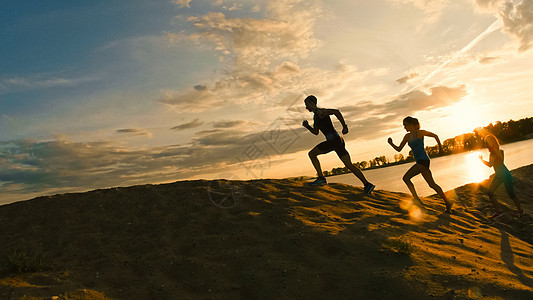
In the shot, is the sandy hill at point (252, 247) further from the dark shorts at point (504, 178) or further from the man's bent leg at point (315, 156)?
the dark shorts at point (504, 178)

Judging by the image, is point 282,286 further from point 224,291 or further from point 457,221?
point 457,221

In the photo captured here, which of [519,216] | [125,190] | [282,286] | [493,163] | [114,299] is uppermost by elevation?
[125,190]

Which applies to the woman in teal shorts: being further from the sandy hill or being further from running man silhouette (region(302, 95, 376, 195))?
running man silhouette (region(302, 95, 376, 195))

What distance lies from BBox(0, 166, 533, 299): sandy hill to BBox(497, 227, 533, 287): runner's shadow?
4 cm

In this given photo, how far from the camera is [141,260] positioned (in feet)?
16.9

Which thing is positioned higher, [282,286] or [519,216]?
[282,286]

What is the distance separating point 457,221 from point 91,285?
800cm

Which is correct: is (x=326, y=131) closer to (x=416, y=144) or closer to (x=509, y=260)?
(x=416, y=144)

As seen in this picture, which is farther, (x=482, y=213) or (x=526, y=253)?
(x=482, y=213)

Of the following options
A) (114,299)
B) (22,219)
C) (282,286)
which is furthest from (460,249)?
(22,219)

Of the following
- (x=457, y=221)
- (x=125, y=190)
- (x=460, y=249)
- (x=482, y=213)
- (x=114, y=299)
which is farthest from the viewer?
(x=482, y=213)

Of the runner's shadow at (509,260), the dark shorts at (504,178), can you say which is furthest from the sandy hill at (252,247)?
the dark shorts at (504,178)

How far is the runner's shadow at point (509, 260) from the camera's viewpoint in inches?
190

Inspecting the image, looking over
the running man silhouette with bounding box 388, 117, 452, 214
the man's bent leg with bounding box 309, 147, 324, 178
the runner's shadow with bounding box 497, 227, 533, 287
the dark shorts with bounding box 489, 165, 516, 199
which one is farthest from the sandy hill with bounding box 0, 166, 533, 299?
A: the running man silhouette with bounding box 388, 117, 452, 214
